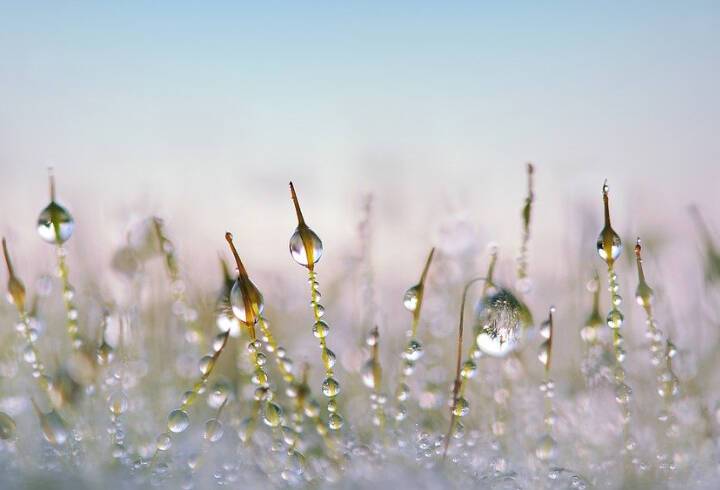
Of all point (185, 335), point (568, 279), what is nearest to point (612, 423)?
point (568, 279)

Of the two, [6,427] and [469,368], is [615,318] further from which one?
[6,427]

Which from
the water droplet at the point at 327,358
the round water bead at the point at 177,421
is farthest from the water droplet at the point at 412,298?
the round water bead at the point at 177,421

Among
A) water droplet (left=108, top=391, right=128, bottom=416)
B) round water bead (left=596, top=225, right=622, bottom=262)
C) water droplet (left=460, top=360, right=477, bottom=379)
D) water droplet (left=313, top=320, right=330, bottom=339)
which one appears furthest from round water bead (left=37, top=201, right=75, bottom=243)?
round water bead (left=596, top=225, right=622, bottom=262)

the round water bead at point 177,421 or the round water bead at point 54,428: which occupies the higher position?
the round water bead at point 177,421

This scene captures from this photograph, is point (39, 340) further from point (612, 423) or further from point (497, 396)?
point (612, 423)

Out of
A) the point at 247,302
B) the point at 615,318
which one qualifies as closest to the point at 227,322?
the point at 247,302

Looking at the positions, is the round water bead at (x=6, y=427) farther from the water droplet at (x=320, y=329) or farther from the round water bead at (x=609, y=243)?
the round water bead at (x=609, y=243)

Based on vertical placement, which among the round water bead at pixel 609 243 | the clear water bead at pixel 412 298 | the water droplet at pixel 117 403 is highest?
the round water bead at pixel 609 243
